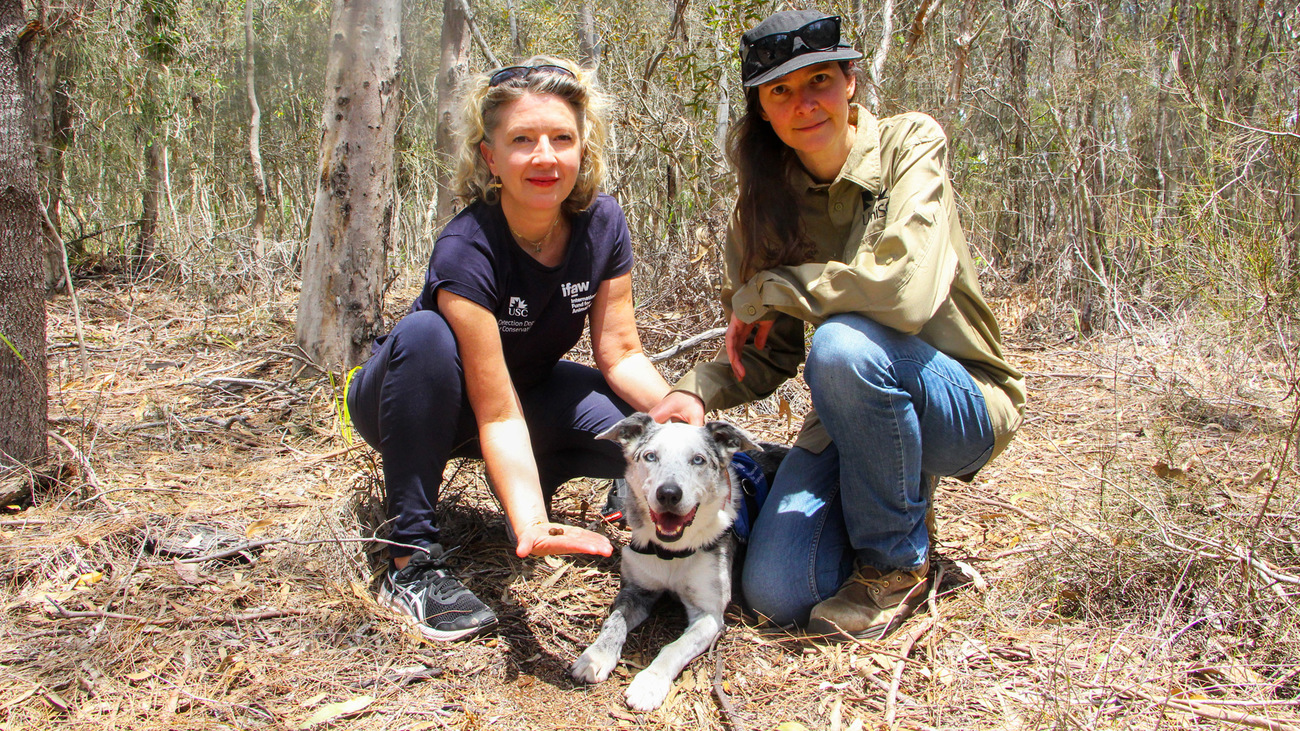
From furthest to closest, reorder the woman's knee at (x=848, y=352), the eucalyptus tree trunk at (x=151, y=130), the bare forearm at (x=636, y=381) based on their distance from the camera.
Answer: the eucalyptus tree trunk at (x=151, y=130)
the bare forearm at (x=636, y=381)
the woman's knee at (x=848, y=352)

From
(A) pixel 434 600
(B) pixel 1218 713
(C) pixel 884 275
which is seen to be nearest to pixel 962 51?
(C) pixel 884 275

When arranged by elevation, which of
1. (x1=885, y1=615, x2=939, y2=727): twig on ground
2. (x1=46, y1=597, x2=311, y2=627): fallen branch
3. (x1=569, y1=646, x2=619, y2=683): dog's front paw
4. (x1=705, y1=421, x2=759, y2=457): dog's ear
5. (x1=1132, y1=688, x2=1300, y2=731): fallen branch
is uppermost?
(x1=705, y1=421, x2=759, y2=457): dog's ear

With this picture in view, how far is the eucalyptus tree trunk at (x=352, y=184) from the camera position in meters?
4.45

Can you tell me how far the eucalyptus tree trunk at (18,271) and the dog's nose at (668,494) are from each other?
2548 mm

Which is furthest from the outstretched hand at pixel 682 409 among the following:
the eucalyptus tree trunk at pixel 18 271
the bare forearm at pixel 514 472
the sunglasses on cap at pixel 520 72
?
the eucalyptus tree trunk at pixel 18 271

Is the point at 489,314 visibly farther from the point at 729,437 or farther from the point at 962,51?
the point at 962,51

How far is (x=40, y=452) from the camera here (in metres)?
3.15

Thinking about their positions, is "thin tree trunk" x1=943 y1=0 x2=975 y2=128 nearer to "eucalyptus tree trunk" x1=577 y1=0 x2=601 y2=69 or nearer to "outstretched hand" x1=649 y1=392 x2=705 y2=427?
"eucalyptus tree trunk" x1=577 y1=0 x2=601 y2=69

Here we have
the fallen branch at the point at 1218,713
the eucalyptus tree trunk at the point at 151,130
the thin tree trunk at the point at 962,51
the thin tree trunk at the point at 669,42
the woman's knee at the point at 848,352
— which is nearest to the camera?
the fallen branch at the point at 1218,713

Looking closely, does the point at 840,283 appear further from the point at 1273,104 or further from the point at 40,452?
the point at 1273,104

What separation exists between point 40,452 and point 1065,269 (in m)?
7.06

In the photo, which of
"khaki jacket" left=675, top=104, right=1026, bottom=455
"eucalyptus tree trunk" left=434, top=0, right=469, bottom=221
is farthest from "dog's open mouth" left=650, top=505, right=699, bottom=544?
"eucalyptus tree trunk" left=434, top=0, right=469, bottom=221

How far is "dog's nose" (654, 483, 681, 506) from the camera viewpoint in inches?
95.7

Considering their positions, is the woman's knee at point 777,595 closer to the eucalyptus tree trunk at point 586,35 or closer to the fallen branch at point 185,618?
the fallen branch at point 185,618
